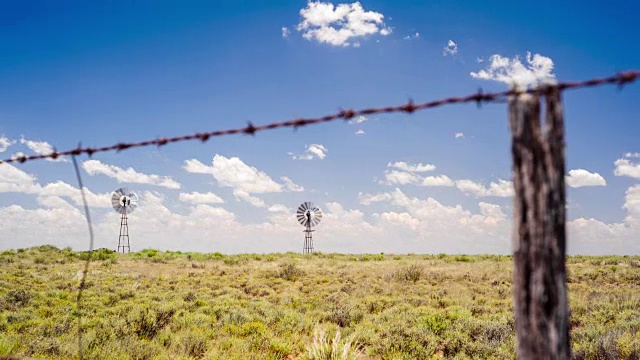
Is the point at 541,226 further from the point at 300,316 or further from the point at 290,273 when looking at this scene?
the point at 290,273

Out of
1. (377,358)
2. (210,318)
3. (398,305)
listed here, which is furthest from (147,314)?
(398,305)

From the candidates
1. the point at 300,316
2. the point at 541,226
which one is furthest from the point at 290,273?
the point at 541,226

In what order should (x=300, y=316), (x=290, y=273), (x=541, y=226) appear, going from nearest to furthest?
1. (x=541, y=226)
2. (x=300, y=316)
3. (x=290, y=273)

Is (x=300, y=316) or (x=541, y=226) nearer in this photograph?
(x=541, y=226)

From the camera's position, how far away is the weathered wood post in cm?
187

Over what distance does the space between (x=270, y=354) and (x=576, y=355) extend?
6.31 metres

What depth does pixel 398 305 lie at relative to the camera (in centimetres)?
1563

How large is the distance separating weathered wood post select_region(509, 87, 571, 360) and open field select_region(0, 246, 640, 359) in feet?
23.5

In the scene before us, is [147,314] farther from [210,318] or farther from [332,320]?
[332,320]

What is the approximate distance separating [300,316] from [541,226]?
41.1 feet

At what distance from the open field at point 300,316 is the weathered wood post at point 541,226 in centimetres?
718

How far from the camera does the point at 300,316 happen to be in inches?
537

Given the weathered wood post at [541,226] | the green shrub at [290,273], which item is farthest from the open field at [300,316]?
the weathered wood post at [541,226]

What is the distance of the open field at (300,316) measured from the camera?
958 centimetres
